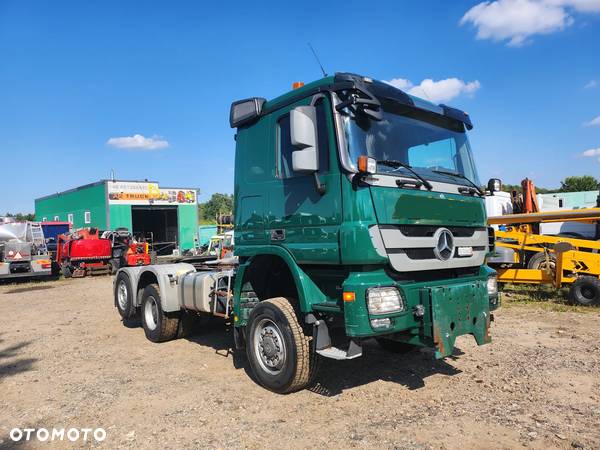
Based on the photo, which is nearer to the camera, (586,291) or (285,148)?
(285,148)

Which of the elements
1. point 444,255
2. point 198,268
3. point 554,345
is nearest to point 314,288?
point 444,255

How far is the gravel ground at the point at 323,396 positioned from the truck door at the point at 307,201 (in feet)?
4.81

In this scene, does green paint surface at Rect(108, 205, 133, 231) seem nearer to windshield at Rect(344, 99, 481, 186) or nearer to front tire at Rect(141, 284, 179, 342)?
front tire at Rect(141, 284, 179, 342)

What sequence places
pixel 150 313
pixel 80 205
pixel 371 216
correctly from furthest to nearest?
pixel 80 205
pixel 150 313
pixel 371 216

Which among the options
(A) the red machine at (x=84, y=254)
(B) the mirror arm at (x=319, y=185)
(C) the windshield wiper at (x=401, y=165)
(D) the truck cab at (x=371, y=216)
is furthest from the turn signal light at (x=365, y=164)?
(A) the red machine at (x=84, y=254)

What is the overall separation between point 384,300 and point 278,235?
54.3 inches

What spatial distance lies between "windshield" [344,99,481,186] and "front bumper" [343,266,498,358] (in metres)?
1.02

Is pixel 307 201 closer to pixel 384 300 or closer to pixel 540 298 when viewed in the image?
pixel 384 300

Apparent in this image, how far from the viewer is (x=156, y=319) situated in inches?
273

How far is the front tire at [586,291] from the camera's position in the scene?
27.7 feet

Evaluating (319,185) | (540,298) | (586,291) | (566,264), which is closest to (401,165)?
(319,185)

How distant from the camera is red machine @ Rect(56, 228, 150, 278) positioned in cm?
1850

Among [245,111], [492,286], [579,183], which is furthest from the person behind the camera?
[579,183]

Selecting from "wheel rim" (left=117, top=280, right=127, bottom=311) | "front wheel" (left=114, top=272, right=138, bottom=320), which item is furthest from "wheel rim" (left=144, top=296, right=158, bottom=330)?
"wheel rim" (left=117, top=280, right=127, bottom=311)
